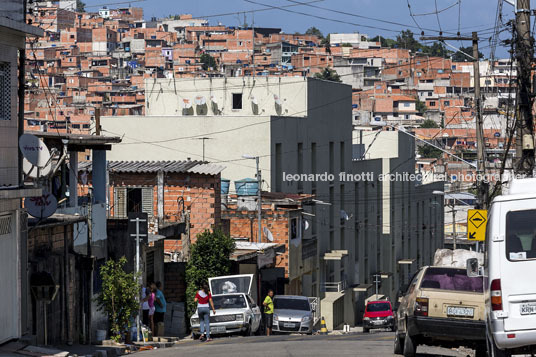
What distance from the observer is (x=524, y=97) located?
24516mm

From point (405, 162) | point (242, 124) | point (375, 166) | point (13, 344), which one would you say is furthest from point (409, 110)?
point (13, 344)

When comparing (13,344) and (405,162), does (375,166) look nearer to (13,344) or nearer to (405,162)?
(405,162)

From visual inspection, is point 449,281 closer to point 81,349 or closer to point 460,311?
point 460,311

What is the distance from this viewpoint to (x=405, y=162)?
87562 mm

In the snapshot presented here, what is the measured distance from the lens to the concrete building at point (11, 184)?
20.1 meters

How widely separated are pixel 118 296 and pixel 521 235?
47.4 ft

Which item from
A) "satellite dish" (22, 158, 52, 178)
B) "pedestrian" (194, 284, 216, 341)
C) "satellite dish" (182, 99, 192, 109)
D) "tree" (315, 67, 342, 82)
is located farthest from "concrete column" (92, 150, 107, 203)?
"tree" (315, 67, 342, 82)

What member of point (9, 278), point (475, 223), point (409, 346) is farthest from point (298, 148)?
point (409, 346)

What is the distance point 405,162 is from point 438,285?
70.3 meters

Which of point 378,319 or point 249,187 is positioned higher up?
point 249,187

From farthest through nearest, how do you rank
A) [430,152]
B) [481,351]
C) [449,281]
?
[430,152] → [481,351] → [449,281]

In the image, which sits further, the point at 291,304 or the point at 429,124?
the point at 429,124

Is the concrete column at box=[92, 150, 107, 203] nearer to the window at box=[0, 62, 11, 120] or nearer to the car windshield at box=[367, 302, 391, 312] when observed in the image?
the window at box=[0, 62, 11, 120]

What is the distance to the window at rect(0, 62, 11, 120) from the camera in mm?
20797
